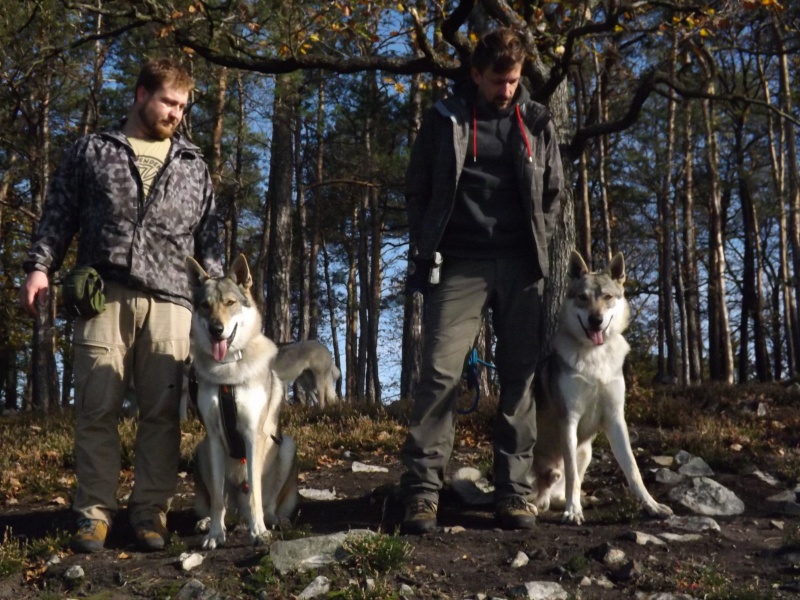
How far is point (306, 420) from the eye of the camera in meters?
8.66

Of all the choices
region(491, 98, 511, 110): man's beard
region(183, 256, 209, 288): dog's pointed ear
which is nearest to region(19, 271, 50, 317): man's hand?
region(183, 256, 209, 288): dog's pointed ear

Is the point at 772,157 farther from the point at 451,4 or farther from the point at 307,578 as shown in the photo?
the point at 307,578

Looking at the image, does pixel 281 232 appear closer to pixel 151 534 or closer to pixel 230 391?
pixel 230 391

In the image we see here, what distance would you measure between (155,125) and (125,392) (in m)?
1.64

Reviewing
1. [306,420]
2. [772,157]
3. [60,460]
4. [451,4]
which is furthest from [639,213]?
[60,460]

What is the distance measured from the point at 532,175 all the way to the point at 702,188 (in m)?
19.5

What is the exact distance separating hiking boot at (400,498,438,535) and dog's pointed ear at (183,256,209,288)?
1.86 meters

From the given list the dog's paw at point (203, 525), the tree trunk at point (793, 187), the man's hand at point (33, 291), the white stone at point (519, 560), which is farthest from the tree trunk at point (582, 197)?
the man's hand at point (33, 291)

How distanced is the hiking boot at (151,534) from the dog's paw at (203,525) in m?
0.19

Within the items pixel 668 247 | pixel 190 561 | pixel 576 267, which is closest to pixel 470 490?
pixel 576 267

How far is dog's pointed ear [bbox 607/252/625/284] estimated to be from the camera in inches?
212

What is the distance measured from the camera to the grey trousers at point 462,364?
15.7 feet

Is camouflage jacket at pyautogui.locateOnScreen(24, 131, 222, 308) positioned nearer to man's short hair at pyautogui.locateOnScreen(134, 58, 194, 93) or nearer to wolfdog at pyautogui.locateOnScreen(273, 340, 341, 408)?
man's short hair at pyautogui.locateOnScreen(134, 58, 194, 93)

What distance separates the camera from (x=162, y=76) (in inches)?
184
